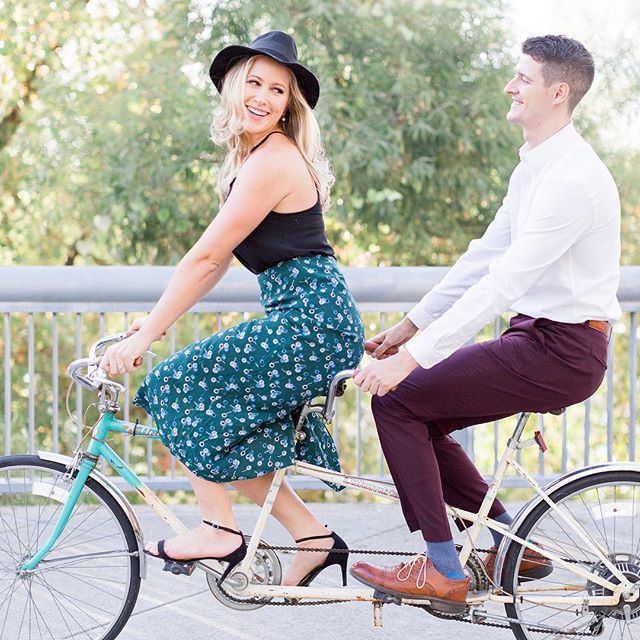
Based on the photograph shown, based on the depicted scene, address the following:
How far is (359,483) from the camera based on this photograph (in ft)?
10.8

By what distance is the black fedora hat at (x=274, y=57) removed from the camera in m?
3.24

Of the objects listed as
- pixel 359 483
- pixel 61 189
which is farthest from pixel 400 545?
pixel 61 189

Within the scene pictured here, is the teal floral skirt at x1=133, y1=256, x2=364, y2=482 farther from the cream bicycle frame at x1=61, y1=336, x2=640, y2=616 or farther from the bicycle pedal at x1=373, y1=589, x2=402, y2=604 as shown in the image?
the bicycle pedal at x1=373, y1=589, x2=402, y2=604

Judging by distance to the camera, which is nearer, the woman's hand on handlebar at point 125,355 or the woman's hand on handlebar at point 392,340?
the woman's hand on handlebar at point 125,355

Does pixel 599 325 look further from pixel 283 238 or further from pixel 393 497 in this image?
→ pixel 283 238

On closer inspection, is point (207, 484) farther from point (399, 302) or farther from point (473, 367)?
point (399, 302)

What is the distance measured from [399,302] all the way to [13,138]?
821 centimetres

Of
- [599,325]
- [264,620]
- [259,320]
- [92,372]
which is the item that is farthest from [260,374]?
[264,620]

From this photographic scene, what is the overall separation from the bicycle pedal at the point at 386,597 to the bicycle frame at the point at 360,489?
13 millimetres

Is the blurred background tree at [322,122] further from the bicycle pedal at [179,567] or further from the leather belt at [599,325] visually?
the leather belt at [599,325]

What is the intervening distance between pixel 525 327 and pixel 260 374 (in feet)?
2.63

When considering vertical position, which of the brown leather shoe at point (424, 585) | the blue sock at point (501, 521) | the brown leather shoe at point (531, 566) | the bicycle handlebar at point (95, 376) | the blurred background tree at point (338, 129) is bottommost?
the brown leather shoe at point (424, 585)

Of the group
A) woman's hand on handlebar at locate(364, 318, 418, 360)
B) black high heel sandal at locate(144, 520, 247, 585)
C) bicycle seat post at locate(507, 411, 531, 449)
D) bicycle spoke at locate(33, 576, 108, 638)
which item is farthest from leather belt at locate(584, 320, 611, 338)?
bicycle spoke at locate(33, 576, 108, 638)

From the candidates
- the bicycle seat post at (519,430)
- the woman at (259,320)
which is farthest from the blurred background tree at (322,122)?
the bicycle seat post at (519,430)
